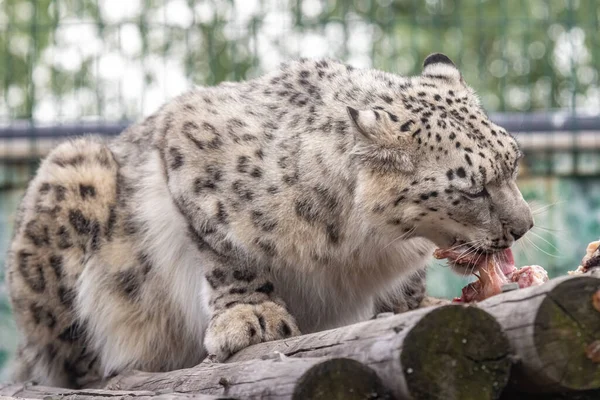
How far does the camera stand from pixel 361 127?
487 centimetres

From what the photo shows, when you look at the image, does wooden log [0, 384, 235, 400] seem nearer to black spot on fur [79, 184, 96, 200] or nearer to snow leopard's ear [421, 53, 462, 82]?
black spot on fur [79, 184, 96, 200]

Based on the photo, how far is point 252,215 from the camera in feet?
16.8

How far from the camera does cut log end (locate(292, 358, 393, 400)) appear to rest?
3.33 m

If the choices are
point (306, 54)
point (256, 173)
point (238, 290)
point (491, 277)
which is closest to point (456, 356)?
point (491, 277)

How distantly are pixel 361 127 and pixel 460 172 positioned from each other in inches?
19.6

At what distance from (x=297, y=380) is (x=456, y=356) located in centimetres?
50

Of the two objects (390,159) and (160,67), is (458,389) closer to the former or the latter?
(390,159)

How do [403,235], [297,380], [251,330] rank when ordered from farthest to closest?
[403,235], [251,330], [297,380]

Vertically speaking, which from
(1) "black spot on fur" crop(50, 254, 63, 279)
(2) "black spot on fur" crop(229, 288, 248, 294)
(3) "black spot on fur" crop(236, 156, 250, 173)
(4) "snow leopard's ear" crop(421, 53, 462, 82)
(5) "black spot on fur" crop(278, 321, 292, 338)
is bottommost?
(5) "black spot on fur" crop(278, 321, 292, 338)

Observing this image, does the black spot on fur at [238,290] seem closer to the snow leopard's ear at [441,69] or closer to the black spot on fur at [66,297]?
the black spot on fur at [66,297]

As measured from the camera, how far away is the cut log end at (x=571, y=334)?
10.7 ft

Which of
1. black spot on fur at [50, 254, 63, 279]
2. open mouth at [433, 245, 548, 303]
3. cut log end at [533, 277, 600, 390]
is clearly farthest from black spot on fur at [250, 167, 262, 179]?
cut log end at [533, 277, 600, 390]

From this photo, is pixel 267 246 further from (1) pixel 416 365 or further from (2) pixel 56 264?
(1) pixel 416 365

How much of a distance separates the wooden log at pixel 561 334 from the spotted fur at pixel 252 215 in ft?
4.78
